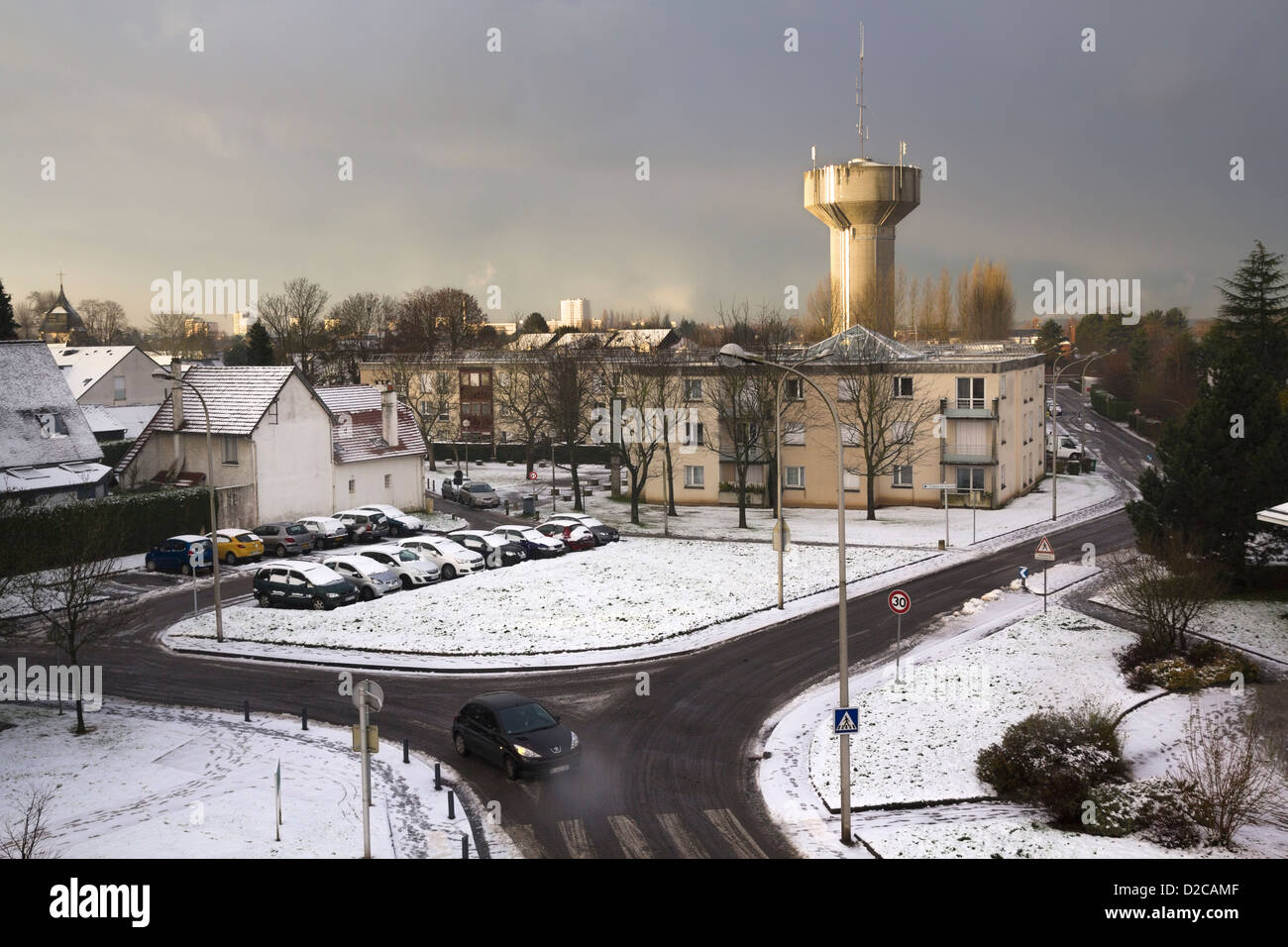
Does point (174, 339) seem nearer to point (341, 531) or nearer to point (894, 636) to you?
point (341, 531)

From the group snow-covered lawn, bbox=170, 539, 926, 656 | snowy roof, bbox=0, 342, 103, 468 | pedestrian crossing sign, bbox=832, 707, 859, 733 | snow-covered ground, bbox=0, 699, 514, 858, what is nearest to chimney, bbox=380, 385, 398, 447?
snowy roof, bbox=0, 342, 103, 468

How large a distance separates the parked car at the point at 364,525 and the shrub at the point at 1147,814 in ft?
119

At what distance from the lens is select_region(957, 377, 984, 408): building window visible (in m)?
57.7

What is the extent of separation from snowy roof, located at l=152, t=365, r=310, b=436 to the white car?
39.7 feet

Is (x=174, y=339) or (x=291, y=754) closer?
(x=291, y=754)

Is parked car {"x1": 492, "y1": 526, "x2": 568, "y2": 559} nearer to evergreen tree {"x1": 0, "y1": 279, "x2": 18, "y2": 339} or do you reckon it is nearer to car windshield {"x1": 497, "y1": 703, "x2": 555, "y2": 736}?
car windshield {"x1": 497, "y1": 703, "x2": 555, "y2": 736}

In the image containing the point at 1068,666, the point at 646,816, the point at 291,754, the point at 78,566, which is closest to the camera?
the point at 646,816

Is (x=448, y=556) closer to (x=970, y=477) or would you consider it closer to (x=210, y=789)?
(x=210, y=789)

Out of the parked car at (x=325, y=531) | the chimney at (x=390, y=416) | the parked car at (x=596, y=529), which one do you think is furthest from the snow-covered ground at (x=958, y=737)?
the chimney at (x=390, y=416)

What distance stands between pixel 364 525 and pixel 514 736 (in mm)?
29304

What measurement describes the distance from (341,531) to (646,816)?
31.2 m
